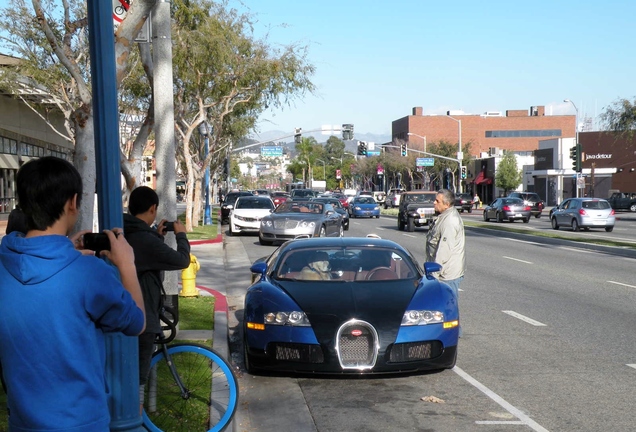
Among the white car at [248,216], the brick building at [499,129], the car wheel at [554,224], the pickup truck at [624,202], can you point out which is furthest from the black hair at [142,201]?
the brick building at [499,129]

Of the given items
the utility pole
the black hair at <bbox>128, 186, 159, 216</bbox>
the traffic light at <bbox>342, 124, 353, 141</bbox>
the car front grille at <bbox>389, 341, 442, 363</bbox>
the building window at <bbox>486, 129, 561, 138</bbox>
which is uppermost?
the building window at <bbox>486, 129, 561, 138</bbox>

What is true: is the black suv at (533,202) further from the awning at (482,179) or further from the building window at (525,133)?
the building window at (525,133)

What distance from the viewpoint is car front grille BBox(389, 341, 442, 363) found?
315 inches

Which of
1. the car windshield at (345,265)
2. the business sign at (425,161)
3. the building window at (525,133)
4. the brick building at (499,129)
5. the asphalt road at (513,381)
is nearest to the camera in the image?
the asphalt road at (513,381)

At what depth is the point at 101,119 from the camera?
4.65 metres

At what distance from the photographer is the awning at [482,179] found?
319ft

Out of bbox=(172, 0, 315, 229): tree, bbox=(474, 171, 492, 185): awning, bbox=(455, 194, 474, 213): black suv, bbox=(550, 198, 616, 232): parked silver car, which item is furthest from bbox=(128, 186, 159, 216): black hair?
bbox=(474, 171, 492, 185): awning

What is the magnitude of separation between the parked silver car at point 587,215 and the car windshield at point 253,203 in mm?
14190

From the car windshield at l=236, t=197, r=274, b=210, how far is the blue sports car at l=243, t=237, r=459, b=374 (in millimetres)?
23801

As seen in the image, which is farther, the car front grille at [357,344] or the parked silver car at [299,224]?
the parked silver car at [299,224]

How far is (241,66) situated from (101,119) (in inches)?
1121

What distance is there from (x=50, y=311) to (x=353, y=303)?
5438 mm

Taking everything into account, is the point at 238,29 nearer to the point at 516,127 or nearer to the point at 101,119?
the point at 101,119

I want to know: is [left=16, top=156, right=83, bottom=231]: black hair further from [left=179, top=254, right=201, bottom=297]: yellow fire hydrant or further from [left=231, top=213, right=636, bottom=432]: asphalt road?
[left=179, top=254, right=201, bottom=297]: yellow fire hydrant
